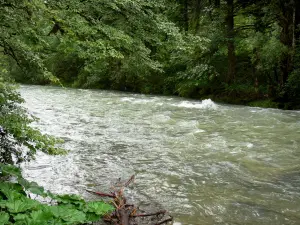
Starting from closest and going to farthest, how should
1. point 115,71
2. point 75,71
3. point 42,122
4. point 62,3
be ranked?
1. point 62,3
2. point 42,122
3. point 115,71
4. point 75,71

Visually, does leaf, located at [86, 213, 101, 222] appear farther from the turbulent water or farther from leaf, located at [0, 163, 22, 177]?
the turbulent water

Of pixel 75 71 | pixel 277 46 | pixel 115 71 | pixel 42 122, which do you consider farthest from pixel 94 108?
pixel 75 71

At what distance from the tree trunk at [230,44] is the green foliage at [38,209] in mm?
15146

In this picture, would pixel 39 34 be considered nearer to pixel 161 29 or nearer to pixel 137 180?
pixel 161 29

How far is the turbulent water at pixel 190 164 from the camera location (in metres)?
4.88

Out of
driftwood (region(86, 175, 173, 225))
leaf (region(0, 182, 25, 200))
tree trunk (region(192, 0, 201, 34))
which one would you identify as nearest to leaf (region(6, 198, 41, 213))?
leaf (region(0, 182, 25, 200))

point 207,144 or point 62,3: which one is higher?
point 62,3

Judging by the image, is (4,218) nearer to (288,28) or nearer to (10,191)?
(10,191)

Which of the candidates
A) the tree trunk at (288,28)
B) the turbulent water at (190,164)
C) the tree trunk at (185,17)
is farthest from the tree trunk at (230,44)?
the turbulent water at (190,164)

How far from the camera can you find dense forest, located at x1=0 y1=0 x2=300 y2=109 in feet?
18.8

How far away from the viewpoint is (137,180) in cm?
590

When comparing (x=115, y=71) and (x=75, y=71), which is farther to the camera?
(x=75, y=71)

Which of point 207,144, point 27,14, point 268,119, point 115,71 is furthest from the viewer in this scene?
point 115,71

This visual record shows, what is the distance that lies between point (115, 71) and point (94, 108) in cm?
1175
